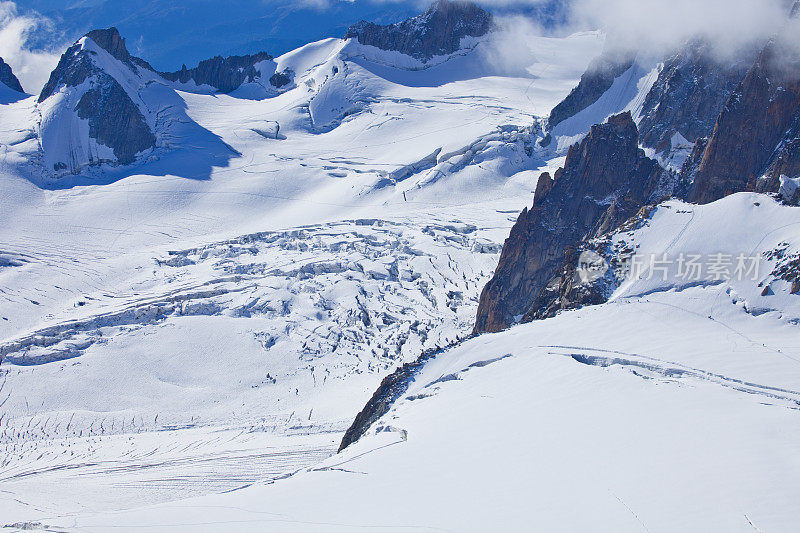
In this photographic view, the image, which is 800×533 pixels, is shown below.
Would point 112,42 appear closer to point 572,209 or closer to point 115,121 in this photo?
point 115,121

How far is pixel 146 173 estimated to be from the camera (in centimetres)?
12356

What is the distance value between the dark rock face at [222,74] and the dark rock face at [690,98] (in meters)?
A: 106

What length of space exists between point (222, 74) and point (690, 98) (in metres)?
118

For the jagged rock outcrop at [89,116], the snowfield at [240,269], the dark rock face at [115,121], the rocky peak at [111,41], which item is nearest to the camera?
the snowfield at [240,269]

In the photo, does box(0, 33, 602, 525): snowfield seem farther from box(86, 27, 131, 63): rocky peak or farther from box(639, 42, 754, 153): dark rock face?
box(639, 42, 754, 153): dark rock face

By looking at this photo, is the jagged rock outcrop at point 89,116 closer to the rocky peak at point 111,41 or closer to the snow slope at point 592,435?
the rocky peak at point 111,41

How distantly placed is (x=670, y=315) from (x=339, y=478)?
20053 millimetres

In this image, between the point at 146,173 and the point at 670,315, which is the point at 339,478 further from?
the point at 146,173

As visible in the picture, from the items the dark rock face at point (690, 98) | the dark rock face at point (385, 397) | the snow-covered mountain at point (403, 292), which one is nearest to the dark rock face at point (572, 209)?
the snow-covered mountain at point (403, 292)

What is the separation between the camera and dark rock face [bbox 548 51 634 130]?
119m

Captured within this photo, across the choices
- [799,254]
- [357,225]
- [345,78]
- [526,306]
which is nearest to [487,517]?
[799,254]

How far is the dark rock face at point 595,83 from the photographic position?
118688 mm

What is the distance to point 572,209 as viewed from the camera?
249 feet

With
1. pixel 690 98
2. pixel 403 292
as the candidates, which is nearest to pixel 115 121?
pixel 403 292
